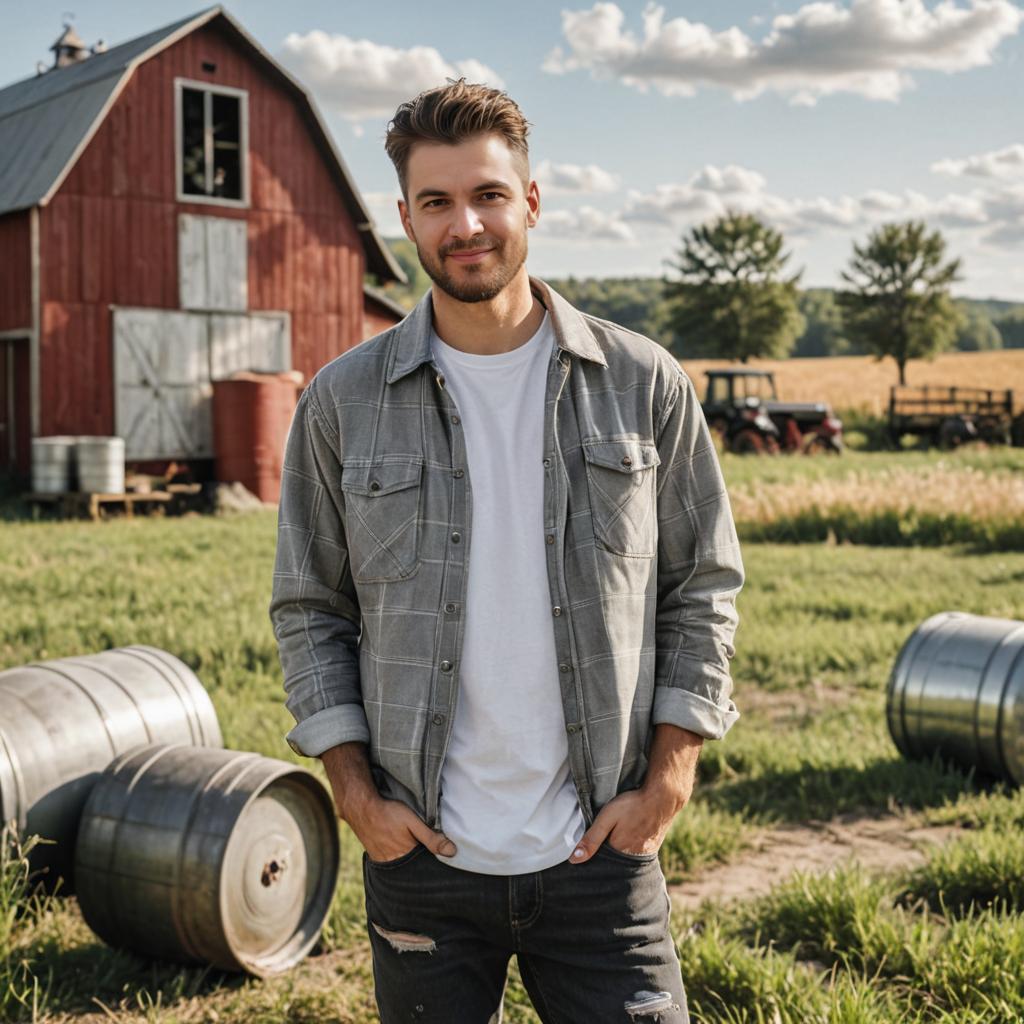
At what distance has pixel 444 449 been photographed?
2.45 meters

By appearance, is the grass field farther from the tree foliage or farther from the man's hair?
the tree foliage

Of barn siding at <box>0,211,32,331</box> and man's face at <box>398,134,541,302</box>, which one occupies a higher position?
barn siding at <box>0,211,32,331</box>

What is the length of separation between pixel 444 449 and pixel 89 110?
16990mm

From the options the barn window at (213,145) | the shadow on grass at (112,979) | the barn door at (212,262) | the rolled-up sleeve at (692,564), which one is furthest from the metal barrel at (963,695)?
the barn window at (213,145)

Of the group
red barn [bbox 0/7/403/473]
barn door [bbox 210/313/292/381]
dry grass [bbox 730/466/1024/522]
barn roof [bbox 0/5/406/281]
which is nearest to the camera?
dry grass [bbox 730/466/1024/522]

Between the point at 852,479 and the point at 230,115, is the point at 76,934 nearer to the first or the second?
the point at 852,479

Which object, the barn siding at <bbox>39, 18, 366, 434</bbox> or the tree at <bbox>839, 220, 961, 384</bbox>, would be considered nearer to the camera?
the barn siding at <bbox>39, 18, 366, 434</bbox>

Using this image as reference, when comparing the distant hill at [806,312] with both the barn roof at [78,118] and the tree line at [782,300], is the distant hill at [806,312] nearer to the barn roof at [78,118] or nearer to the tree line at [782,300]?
the tree line at [782,300]

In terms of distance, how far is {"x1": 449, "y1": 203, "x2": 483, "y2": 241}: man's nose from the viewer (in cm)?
235

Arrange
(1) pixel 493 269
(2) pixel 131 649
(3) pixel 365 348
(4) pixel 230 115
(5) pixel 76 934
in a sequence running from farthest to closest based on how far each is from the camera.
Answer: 1. (4) pixel 230 115
2. (2) pixel 131 649
3. (5) pixel 76 934
4. (3) pixel 365 348
5. (1) pixel 493 269

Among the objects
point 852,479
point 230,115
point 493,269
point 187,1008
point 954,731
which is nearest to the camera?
point 493,269

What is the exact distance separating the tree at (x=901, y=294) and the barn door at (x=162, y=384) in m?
45.3

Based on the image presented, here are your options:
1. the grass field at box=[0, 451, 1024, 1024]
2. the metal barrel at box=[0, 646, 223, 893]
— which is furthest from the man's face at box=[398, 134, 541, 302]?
the metal barrel at box=[0, 646, 223, 893]

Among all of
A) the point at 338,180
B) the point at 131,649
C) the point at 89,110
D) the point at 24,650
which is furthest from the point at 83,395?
the point at 131,649
